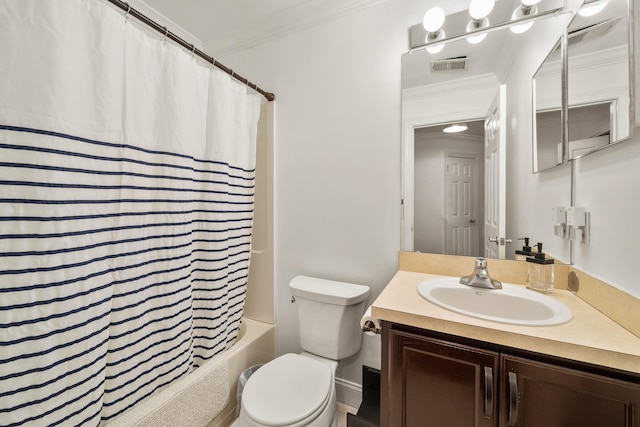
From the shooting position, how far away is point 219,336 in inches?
58.2

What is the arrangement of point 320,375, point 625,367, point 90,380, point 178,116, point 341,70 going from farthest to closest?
point 341,70, point 320,375, point 178,116, point 90,380, point 625,367

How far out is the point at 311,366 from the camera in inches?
54.6

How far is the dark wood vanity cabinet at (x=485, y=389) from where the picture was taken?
70 centimetres

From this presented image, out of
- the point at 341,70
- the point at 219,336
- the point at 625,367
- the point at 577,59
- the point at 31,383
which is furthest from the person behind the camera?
the point at 341,70

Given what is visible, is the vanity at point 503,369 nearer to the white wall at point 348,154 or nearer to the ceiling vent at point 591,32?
the white wall at point 348,154

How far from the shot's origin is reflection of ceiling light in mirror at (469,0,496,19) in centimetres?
125

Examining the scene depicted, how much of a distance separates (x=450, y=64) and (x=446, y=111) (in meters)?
0.25

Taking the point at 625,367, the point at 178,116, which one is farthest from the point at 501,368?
the point at 178,116

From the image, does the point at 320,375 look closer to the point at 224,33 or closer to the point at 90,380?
the point at 90,380

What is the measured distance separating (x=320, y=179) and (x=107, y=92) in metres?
1.10

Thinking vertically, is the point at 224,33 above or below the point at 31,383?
above

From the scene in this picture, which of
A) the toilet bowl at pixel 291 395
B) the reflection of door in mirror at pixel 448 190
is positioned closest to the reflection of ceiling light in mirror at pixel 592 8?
the reflection of door in mirror at pixel 448 190

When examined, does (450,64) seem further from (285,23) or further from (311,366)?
(311,366)

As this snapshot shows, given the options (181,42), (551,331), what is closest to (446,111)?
(551,331)
